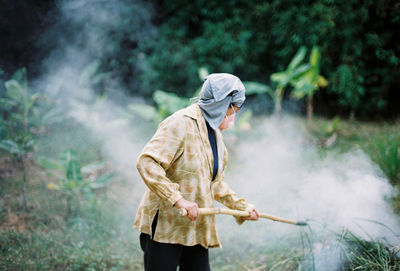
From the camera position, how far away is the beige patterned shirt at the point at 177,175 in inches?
79.1

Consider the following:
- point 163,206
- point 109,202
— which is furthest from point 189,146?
point 109,202

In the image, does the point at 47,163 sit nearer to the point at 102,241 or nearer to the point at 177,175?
the point at 102,241

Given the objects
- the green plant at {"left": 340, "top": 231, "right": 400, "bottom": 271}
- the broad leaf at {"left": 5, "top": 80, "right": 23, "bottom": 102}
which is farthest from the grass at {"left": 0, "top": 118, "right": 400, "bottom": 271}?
the broad leaf at {"left": 5, "top": 80, "right": 23, "bottom": 102}

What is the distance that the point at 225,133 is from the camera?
6711 mm

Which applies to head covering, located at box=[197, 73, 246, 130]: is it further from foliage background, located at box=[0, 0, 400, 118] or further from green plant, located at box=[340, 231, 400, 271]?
foliage background, located at box=[0, 0, 400, 118]

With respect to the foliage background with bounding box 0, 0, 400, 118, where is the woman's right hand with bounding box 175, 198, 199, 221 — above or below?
below

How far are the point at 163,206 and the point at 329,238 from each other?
72.9 inches

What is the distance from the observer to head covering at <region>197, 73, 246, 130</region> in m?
2.12

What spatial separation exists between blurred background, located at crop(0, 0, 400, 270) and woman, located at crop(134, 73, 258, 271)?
29cm

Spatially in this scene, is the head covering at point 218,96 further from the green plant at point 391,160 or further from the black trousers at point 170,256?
the green plant at point 391,160

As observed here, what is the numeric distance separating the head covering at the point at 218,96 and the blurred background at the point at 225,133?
0.74 ft

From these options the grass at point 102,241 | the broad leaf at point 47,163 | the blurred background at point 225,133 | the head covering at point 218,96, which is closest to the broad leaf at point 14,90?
the blurred background at point 225,133

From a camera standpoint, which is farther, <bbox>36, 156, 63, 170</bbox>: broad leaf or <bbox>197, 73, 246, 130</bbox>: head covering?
<bbox>36, 156, 63, 170</bbox>: broad leaf

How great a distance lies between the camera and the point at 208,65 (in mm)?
7777
